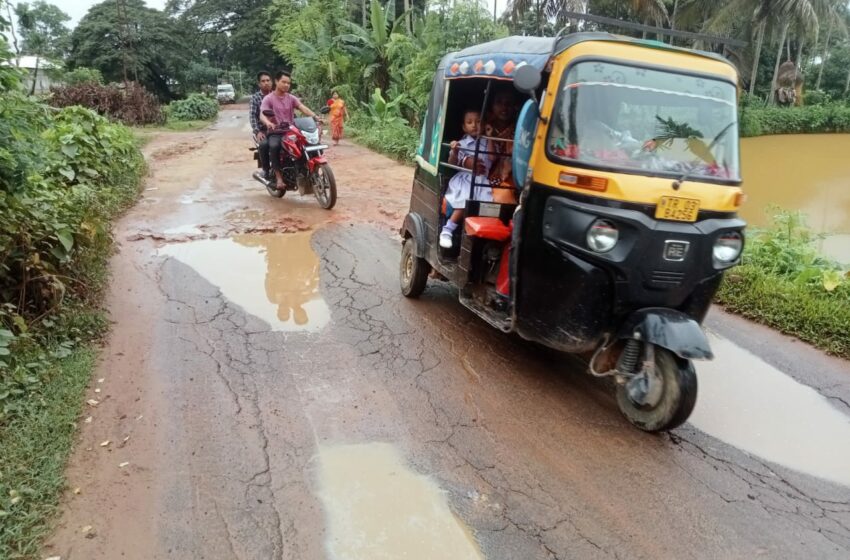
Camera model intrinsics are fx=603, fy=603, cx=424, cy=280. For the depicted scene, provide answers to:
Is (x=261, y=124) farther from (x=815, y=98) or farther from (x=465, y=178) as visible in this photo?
(x=815, y=98)

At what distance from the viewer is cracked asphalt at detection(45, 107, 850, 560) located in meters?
2.82

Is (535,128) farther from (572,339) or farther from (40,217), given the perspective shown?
(40,217)

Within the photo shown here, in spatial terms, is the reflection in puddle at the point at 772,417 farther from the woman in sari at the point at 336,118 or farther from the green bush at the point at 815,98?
the green bush at the point at 815,98

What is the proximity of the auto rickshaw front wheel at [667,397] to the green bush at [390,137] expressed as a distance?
1125 centimetres

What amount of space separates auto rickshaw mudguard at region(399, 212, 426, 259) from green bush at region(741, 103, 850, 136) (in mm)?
30952

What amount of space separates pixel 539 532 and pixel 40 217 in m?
4.52

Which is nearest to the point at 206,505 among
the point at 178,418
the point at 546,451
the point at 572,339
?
the point at 178,418

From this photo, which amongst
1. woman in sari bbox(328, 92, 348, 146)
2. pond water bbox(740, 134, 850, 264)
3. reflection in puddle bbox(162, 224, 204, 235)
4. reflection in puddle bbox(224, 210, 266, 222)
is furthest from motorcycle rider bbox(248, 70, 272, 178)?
woman in sari bbox(328, 92, 348, 146)

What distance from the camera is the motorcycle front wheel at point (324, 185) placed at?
29.3ft

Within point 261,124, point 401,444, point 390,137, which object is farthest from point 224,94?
point 401,444

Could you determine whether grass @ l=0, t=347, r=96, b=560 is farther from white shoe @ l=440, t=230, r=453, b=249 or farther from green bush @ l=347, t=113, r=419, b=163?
green bush @ l=347, t=113, r=419, b=163

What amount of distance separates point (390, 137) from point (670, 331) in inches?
536

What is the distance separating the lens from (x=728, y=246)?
3629 millimetres

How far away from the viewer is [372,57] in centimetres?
2138
